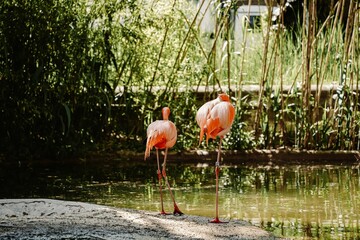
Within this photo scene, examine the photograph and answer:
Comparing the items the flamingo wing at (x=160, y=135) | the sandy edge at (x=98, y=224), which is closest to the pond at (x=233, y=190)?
the sandy edge at (x=98, y=224)

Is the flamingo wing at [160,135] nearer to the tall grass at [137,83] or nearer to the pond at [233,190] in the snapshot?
the pond at [233,190]

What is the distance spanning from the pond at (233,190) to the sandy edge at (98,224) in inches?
16.2

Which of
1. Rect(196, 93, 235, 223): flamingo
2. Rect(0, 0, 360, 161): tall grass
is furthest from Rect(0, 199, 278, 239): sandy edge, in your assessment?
Rect(0, 0, 360, 161): tall grass

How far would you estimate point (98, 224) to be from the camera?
16.8ft

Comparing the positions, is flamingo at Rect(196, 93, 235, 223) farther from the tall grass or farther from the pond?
the tall grass

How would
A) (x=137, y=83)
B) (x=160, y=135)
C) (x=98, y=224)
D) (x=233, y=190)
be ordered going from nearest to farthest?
(x=98, y=224) < (x=160, y=135) < (x=233, y=190) < (x=137, y=83)

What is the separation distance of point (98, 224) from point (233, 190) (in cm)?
205

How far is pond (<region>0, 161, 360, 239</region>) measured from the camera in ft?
18.8

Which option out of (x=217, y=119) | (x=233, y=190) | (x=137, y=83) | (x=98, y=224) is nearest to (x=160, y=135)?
(x=217, y=119)

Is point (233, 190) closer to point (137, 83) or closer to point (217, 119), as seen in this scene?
point (217, 119)

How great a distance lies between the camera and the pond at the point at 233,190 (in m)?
5.73

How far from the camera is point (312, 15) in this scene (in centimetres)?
897

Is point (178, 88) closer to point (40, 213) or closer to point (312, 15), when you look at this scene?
point (312, 15)

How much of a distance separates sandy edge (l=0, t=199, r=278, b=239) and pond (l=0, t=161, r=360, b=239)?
41 centimetres
